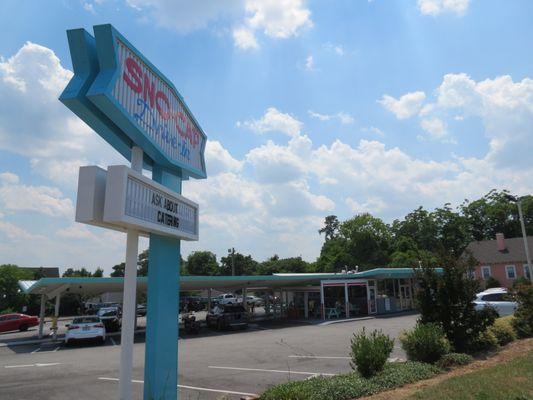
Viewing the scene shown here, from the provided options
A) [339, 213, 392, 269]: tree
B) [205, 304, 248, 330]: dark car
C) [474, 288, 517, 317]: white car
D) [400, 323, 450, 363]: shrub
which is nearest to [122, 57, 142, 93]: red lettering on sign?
[400, 323, 450, 363]: shrub

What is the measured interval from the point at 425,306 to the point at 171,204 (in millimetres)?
8931

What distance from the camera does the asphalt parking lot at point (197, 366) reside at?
1059cm

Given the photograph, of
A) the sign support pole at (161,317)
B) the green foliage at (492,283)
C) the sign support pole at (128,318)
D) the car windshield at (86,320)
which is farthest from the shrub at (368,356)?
the green foliage at (492,283)

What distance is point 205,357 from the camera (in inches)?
630

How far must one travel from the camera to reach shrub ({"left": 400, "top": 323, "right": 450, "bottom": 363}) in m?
11.1

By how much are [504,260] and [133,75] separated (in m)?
55.4

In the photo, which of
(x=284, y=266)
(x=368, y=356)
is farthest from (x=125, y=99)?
(x=284, y=266)

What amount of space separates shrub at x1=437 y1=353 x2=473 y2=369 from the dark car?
18.2 metres

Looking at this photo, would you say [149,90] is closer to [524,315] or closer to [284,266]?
[524,315]

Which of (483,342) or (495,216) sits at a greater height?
(495,216)

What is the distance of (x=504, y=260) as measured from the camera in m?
52.1

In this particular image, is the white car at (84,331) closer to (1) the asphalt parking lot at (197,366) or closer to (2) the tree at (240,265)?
(1) the asphalt parking lot at (197,366)

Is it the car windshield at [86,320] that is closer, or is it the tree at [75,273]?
the car windshield at [86,320]

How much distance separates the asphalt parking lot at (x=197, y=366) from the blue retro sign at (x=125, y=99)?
18.6 ft
